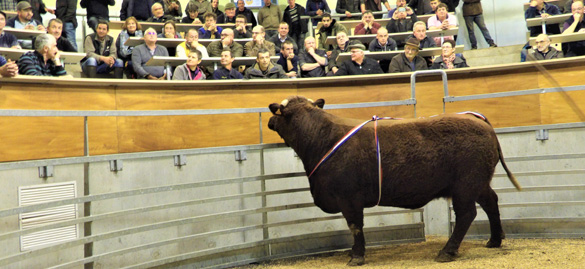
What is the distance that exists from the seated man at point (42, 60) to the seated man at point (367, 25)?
7.29m

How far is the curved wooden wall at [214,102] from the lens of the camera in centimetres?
677

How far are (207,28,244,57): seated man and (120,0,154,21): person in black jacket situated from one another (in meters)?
2.67

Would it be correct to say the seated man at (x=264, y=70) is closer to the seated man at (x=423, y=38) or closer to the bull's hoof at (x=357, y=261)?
the seated man at (x=423, y=38)

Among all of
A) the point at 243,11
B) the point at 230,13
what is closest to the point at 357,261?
the point at 230,13

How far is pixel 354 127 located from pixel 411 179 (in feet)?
2.60

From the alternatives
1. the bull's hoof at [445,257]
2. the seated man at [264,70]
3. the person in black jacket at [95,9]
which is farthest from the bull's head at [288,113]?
the person in black jacket at [95,9]

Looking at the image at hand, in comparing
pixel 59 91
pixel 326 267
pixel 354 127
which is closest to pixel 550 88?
pixel 354 127

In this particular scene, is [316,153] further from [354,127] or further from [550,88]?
[550,88]

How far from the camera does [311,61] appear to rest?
462 inches

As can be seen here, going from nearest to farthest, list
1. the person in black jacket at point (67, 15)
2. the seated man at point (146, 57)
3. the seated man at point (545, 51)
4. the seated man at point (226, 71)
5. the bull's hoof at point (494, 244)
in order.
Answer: the bull's hoof at point (494, 244)
the seated man at point (226, 71)
the seated man at point (146, 57)
the seated man at point (545, 51)
the person in black jacket at point (67, 15)

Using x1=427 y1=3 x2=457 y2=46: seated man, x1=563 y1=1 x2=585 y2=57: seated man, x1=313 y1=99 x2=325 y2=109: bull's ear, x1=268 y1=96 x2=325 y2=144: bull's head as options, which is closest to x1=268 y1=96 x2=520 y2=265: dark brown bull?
x1=268 y1=96 x2=325 y2=144: bull's head

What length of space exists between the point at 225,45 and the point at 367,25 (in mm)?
3574

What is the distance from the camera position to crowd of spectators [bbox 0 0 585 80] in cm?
986

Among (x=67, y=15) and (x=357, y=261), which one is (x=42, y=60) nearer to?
(x=357, y=261)
